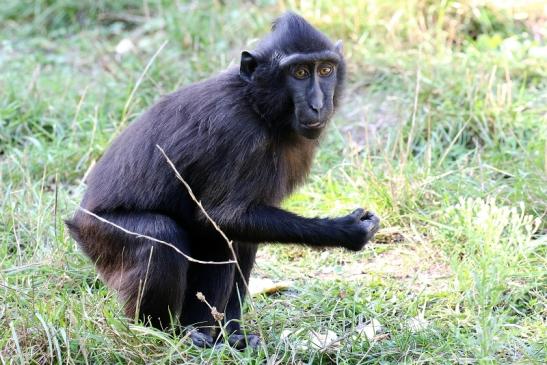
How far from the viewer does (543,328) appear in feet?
16.7

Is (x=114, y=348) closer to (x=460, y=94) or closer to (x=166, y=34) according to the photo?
(x=460, y=94)

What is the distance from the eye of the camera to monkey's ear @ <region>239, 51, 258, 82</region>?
17.1 ft

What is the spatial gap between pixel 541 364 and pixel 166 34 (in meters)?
6.03

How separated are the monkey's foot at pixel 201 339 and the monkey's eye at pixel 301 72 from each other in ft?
4.86

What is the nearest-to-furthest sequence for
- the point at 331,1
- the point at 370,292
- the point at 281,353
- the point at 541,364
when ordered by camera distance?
1. the point at 541,364
2. the point at 281,353
3. the point at 370,292
4. the point at 331,1

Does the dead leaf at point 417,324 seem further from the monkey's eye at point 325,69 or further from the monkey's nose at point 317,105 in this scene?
the monkey's eye at point 325,69

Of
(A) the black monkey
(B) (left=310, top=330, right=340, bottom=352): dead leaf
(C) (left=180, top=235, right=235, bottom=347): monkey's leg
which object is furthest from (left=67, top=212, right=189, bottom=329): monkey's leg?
(B) (left=310, top=330, right=340, bottom=352): dead leaf

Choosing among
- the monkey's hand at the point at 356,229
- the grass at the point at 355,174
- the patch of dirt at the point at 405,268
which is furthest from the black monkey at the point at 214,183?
the patch of dirt at the point at 405,268

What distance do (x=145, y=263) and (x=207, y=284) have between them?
0.53 meters

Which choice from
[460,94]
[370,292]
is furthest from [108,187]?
[460,94]

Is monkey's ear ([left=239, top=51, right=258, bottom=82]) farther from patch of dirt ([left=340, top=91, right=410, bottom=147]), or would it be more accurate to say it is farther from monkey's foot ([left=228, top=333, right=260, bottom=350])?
patch of dirt ([left=340, top=91, right=410, bottom=147])

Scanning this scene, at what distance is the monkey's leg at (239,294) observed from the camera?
5367 millimetres

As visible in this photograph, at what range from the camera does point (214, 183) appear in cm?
506

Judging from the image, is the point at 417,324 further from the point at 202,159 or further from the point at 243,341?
the point at 202,159
